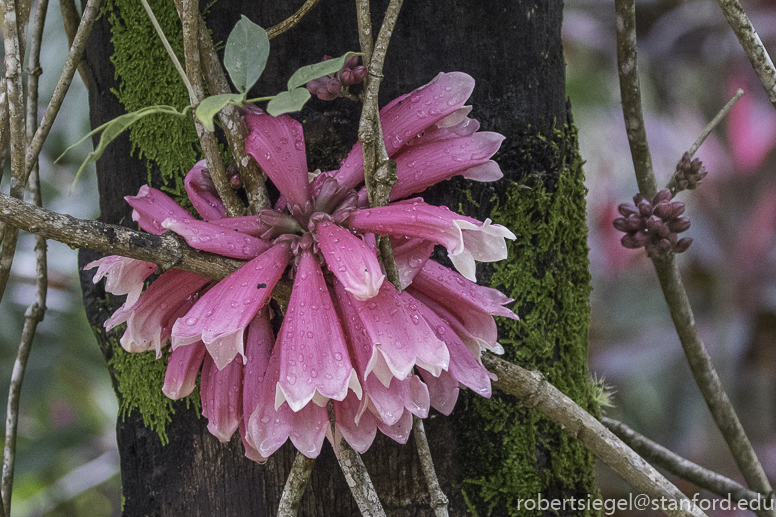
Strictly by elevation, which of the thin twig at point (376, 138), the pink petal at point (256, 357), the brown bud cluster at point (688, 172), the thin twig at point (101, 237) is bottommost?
the pink petal at point (256, 357)

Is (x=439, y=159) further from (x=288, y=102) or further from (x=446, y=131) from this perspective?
(x=288, y=102)

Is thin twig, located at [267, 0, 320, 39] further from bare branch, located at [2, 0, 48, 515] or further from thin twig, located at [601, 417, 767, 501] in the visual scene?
thin twig, located at [601, 417, 767, 501]

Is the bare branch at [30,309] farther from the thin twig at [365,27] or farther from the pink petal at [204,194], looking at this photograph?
the thin twig at [365,27]

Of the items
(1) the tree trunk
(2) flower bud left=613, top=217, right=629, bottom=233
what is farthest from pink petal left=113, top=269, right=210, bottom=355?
(2) flower bud left=613, top=217, right=629, bottom=233

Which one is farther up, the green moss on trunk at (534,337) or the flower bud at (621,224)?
the flower bud at (621,224)

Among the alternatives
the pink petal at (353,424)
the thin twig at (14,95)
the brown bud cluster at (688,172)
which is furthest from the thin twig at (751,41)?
the thin twig at (14,95)

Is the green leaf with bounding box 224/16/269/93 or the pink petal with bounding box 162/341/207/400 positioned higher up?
the green leaf with bounding box 224/16/269/93
